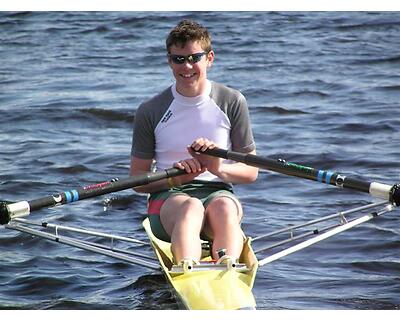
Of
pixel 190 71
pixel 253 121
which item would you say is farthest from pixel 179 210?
pixel 253 121

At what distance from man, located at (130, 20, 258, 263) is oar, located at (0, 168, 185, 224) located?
0.15 meters

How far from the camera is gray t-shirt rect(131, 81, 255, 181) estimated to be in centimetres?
587

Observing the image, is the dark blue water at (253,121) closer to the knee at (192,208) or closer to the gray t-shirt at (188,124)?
the knee at (192,208)

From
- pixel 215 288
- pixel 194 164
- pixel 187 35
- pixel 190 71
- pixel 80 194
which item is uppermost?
pixel 187 35

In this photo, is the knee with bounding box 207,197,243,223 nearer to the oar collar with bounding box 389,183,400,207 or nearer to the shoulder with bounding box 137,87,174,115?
the shoulder with bounding box 137,87,174,115

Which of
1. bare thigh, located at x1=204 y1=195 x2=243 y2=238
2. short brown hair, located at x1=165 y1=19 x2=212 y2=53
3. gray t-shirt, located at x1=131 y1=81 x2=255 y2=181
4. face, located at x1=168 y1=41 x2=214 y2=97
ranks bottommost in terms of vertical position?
bare thigh, located at x1=204 y1=195 x2=243 y2=238

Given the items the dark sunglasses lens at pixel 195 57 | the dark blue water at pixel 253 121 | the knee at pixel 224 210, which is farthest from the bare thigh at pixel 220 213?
the dark sunglasses lens at pixel 195 57

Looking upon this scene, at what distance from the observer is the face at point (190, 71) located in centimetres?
562

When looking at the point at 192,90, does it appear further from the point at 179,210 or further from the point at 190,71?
the point at 179,210

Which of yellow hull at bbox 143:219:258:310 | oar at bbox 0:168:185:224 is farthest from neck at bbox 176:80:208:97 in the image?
yellow hull at bbox 143:219:258:310

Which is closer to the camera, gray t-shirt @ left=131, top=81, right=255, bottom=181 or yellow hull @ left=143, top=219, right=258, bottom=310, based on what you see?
yellow hull @ left=143, top=219, right=258, bottom=310

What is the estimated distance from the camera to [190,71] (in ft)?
18.7

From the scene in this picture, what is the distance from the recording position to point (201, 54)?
5.64 metres

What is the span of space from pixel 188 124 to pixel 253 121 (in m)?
4.79
